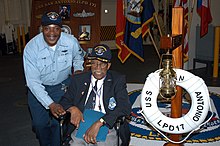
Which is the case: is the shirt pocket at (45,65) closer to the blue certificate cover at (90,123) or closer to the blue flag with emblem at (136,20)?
the blue certificate cover at (90,123)

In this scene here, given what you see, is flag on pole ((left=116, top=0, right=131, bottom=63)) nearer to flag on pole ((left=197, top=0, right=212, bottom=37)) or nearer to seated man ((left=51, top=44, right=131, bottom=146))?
flag on pole ((left=197, top=0, right=212, bottom=37))

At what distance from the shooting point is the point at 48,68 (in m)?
2.47

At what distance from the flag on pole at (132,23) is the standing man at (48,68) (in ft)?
9.11

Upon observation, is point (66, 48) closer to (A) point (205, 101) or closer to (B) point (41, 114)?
(B) point (41, 114)

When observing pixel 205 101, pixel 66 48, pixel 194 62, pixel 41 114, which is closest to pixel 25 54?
pixel 66 48

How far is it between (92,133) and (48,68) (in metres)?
0.72

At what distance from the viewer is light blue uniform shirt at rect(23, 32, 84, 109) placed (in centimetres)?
241

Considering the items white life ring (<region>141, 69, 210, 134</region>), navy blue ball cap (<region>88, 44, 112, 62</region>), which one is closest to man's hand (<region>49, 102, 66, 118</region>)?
navy blue ball cap (<region>88, 44, 112, 62</region>)

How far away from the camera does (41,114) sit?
8.46ft

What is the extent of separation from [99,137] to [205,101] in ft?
2.43

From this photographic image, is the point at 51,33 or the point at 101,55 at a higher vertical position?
the point at 51,33

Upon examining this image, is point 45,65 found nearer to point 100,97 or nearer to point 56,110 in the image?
point 56,110

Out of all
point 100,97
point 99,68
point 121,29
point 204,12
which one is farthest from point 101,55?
point 204,12

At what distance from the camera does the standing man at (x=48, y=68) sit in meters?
2.36
